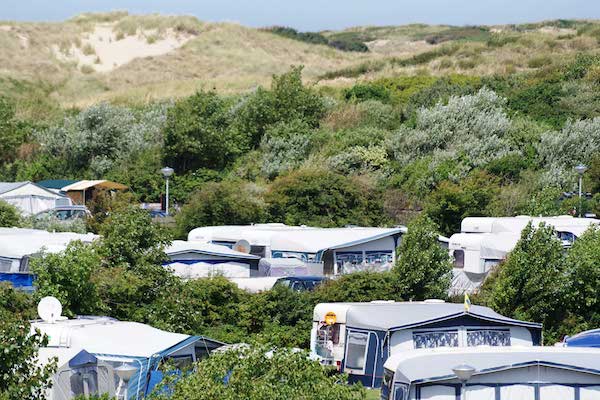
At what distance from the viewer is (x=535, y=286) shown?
2888 cm

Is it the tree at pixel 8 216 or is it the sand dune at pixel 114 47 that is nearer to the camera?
the tree at pixel 8 216

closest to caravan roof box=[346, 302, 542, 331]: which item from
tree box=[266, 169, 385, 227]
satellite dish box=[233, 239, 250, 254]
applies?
satellite dish box=[233, 239, 250, 254]

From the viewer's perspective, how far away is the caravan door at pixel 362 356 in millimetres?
24469

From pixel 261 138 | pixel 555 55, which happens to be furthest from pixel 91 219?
pixel 555 55

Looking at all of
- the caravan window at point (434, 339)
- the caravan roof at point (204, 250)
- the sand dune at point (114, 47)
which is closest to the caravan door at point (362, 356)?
the caravan window at point (434, 339)

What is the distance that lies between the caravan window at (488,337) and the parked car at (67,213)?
71.3 ft

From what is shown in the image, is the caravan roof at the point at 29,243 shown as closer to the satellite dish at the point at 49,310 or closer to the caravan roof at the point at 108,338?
the satellite dish at the point at 49,310

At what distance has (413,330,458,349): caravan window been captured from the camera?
24.4m

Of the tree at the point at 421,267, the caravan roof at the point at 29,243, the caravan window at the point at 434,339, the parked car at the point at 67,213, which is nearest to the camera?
the caravan window at the point at 434,339

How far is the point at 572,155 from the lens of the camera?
4962cm

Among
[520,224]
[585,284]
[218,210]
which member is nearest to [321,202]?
[218,210]

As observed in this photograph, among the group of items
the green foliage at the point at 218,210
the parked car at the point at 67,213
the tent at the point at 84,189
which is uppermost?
the green foliage at the point at 218,210

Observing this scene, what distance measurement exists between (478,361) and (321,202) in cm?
2554

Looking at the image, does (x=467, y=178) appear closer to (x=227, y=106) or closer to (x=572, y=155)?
(x=572, y=155)
